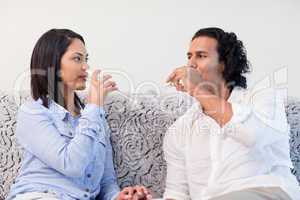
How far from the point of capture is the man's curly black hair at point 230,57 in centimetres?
152

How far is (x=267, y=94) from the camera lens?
1401 mm

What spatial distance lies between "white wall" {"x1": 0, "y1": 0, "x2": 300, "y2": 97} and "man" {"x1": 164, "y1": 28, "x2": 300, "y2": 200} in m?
0.40

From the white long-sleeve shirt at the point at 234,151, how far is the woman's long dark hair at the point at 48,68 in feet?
1.31

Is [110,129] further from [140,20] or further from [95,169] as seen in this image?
[140,20]

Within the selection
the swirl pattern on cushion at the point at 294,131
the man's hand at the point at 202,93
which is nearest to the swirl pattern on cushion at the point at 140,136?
the man's hand at the point at 202,93

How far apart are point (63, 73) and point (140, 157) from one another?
0.37 metres

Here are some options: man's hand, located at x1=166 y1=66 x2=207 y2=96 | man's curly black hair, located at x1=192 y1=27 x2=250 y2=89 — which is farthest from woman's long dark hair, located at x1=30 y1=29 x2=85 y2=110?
man's curly black hair, located at x1=192 y1=27 x2=250 y2=89

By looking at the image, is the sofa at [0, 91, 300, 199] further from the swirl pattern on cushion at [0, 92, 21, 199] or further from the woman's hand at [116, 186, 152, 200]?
the woman's hand at [116, 186, 152, 200]

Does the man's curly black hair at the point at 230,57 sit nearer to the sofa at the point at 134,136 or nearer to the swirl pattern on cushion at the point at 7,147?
the sofa at the point at 134,136

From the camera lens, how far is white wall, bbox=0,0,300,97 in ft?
6.19

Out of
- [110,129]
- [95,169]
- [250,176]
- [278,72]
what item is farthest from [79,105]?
[278,72]

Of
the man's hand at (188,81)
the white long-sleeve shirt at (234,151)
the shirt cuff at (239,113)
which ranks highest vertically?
the man's hand at (188,81)

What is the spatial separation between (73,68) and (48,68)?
0.07 meters

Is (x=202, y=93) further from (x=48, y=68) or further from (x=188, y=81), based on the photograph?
(x=48, y=68)
